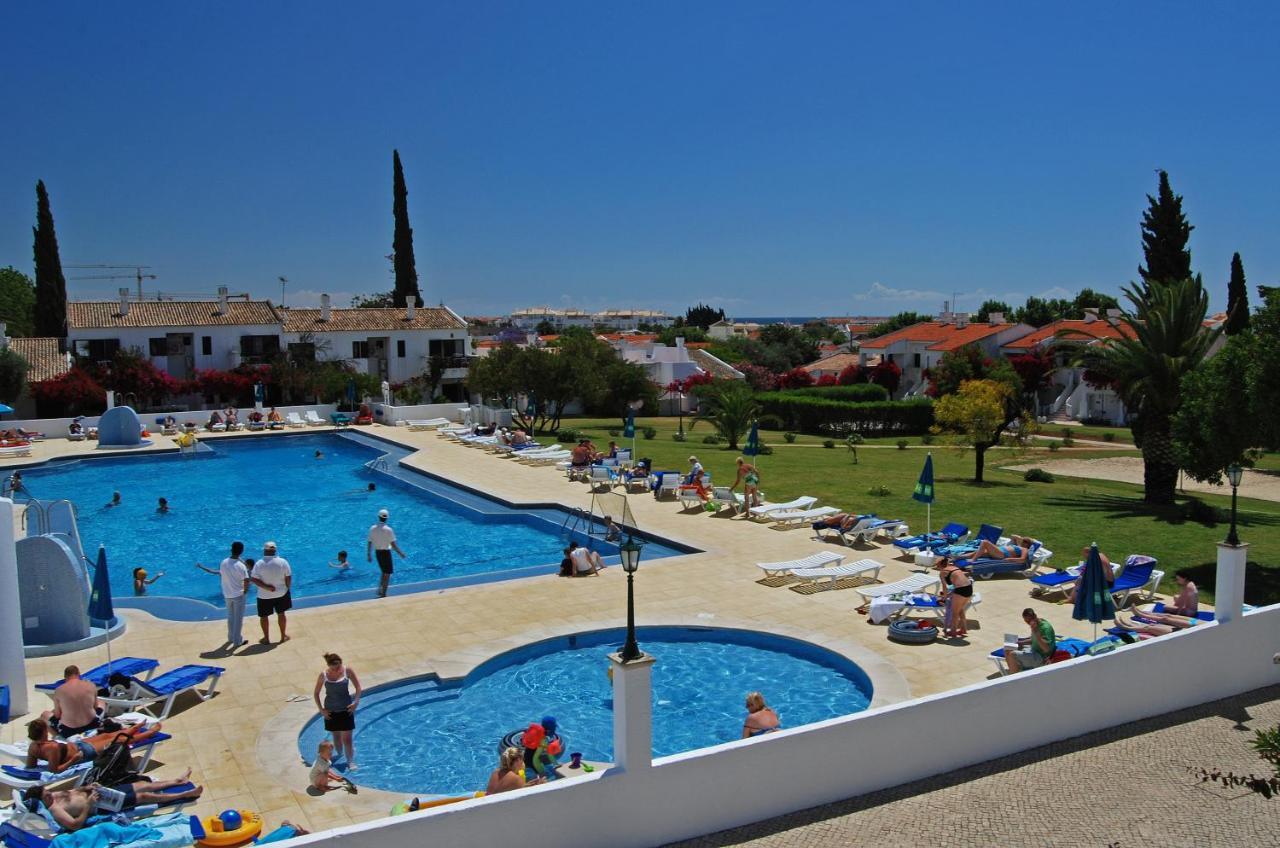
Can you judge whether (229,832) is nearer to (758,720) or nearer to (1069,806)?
(758,720)

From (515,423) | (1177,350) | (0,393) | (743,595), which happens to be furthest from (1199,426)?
(0,393)

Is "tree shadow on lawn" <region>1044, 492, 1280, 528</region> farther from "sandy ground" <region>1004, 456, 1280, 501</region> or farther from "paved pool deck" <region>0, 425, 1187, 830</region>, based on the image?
"sandy ground" <region>1004, 456, 1280, 501</region>

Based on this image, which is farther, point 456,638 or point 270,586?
point 456,638

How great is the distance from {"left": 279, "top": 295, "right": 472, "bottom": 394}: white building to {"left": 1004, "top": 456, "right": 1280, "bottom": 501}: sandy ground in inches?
1348

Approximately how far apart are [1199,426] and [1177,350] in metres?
5.99

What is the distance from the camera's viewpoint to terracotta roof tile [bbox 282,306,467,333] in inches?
2200

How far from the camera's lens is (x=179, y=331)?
50.7 m

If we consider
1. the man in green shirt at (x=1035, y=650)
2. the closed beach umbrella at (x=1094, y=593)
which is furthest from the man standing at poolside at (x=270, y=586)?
the closed beach umbrella at (x=1094, y=593)

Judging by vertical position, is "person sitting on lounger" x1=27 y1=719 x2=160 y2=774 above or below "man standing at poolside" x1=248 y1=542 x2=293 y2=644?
below

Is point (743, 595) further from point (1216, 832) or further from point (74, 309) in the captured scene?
point (74, 309)

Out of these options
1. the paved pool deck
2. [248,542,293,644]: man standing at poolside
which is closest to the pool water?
the paved pool deck

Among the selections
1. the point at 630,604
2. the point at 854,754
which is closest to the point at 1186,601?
the point at 854,754

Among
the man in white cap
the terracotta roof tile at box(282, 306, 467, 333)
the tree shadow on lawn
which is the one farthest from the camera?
the terracotta roof tile at box(282, 306, 467, 333)

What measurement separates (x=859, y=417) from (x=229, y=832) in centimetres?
4178
